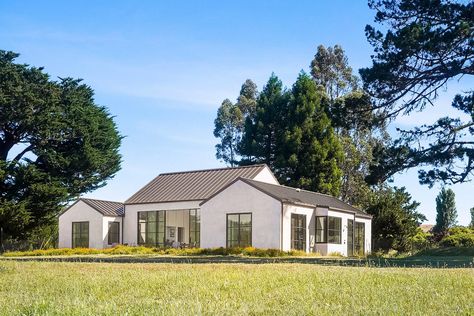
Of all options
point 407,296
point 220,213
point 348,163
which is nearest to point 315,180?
point 348,163

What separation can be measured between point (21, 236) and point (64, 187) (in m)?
4.39

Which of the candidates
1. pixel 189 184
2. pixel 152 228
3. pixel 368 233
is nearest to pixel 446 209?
pixel 368 233

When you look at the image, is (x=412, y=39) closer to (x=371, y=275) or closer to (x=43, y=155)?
(x=371, y=275)

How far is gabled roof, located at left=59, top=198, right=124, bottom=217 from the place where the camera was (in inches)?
1753

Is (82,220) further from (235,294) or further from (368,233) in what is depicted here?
(235,294)

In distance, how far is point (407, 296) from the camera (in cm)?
955

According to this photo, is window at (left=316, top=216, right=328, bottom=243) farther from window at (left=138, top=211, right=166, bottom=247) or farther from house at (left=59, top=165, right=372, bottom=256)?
window at (left=138, top=211, right=166, bottom=247)

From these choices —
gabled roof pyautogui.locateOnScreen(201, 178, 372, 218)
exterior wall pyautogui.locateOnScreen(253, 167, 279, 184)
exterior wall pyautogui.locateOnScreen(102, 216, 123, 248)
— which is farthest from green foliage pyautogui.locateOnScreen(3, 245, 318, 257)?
exterior wall pyautogui.locateOnScreen(253, 167, 279, 184)

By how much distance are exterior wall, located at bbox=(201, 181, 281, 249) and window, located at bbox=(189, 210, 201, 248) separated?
293 centimetres

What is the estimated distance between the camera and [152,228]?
43.4 m

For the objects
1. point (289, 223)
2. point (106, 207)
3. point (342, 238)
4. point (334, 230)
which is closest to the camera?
point (289, 223)

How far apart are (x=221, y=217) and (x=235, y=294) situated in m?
27.6

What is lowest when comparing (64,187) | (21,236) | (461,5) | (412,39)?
(21,236)

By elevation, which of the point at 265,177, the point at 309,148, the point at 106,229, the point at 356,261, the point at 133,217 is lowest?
the point at 356,261
